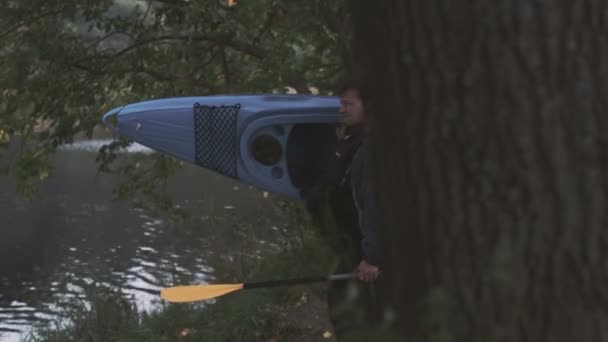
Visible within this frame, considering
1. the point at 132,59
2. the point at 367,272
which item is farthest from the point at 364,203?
the point at 132,59

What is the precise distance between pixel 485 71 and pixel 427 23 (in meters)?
0.15

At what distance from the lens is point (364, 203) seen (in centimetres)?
352

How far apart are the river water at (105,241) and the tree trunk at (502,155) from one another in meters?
6.68

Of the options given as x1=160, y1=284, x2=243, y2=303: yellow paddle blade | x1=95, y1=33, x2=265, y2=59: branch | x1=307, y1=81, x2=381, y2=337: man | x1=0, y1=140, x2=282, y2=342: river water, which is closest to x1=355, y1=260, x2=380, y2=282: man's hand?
x1=307, y1=81, x2=381, y2=337: man

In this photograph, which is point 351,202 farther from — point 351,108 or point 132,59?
point 132,59

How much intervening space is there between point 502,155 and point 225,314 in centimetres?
489

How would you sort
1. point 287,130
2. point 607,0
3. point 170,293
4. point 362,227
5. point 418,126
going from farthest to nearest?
point 287,130 → point 170,293 → point 362,227 → point 418,126 → point 607,0

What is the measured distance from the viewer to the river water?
364 inches

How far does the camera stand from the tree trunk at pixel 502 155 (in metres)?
1.59

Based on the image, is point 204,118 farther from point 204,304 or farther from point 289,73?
point 204,304

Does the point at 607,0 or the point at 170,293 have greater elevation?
the point at 607,0

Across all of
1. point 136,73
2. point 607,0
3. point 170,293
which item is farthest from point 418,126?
point 136,73

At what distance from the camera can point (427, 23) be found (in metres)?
1.65

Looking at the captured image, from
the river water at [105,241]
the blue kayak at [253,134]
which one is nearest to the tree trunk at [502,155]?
the blue kayak at [253,134]
